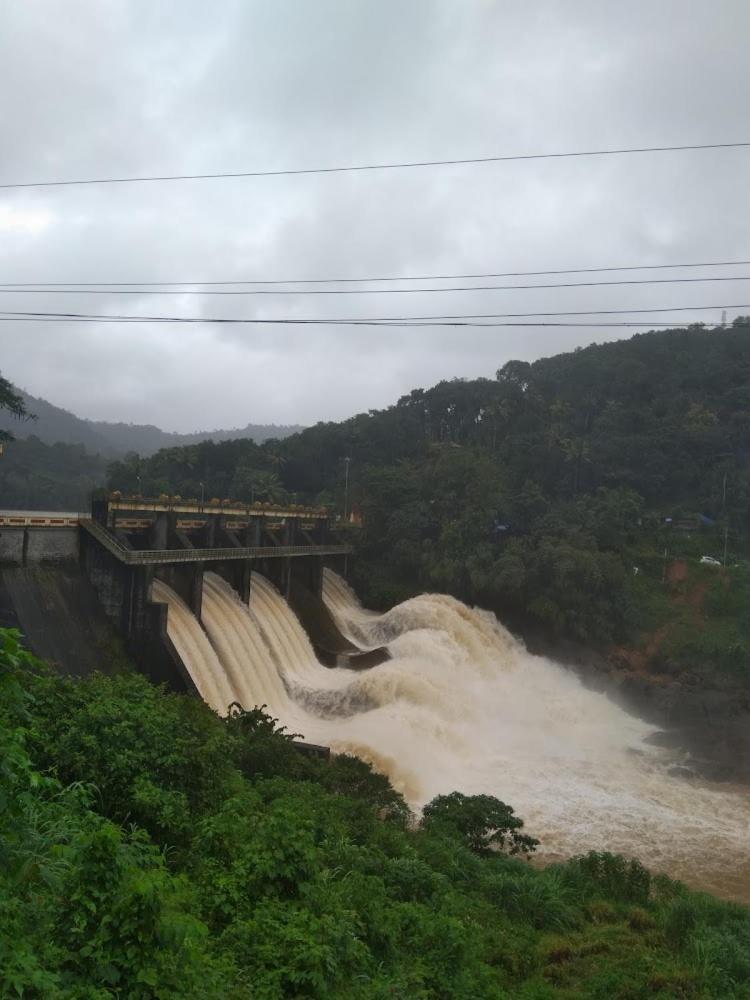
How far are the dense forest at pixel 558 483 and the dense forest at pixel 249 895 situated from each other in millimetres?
21169

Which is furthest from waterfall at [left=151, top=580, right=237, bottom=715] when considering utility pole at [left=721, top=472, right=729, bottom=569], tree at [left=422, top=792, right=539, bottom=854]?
utility pole at [left=721, top=472, right=729, bottom=569]

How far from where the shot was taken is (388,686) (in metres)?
20.8

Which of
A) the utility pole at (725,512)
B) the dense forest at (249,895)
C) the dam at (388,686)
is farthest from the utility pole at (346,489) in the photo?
the dense forest at (249,895)

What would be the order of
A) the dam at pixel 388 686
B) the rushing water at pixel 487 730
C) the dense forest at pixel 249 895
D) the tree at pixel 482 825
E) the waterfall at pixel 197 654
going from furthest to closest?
the waterfall at pixel 197 654 < the dam at pixel 388 686 < the rushing water at pixel 487 730 < the tree at pixel 482 825 < the dense forest at pixel 249 895

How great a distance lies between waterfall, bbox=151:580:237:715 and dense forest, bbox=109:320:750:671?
14.8 metres

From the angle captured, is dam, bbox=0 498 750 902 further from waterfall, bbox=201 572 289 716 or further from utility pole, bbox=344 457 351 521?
utility pole, bbox=344 457 351 521

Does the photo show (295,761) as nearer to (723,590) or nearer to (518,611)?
(518,611)

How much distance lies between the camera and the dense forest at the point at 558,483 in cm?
3259

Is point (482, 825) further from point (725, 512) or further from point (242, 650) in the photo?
point (725, 512)

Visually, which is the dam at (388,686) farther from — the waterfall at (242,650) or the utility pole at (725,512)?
the utility pole at (725,512)

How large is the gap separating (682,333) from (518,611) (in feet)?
174

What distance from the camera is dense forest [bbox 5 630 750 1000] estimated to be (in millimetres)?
4113

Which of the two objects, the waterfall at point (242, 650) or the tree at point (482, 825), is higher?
the waterfall at point (242, 650)

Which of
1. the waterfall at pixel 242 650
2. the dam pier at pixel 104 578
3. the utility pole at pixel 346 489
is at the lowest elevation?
the waterfall at pixel 242 650
